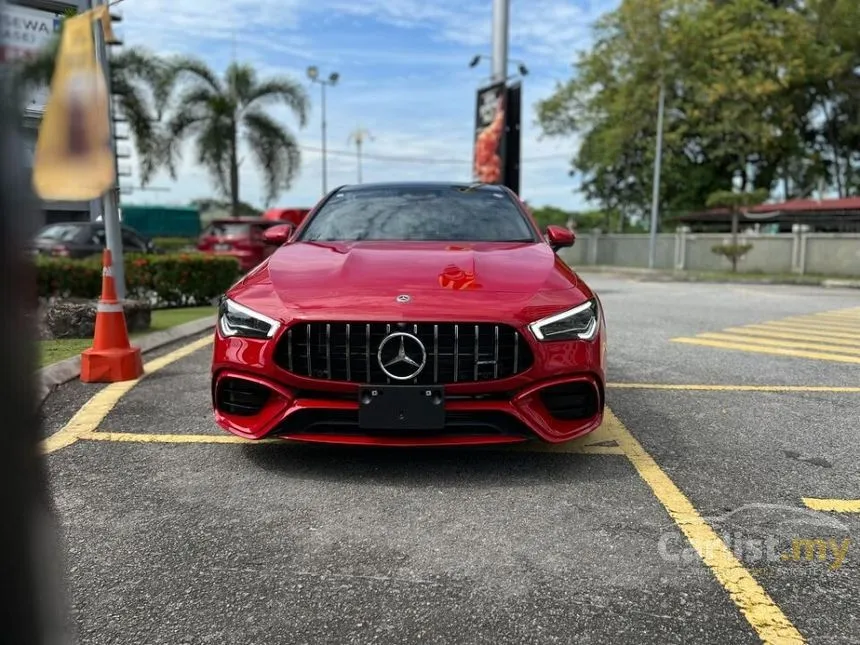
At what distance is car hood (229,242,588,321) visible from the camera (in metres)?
3.06

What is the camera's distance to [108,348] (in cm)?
493

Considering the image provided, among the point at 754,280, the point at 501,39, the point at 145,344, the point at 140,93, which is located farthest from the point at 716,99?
the point at 145,344

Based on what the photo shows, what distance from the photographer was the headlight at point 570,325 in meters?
3.08

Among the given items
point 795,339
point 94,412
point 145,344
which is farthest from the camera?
point 795,339

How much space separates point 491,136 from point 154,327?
13.3 m

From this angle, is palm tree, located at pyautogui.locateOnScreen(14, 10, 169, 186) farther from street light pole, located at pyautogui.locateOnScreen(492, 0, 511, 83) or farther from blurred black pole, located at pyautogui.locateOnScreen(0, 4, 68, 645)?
blurred black pole, located at pyautogui.locateOnScreen(0, 4, 68, 645)

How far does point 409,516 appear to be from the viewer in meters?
2.72

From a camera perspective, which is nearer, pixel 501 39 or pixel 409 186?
pixel 409 186

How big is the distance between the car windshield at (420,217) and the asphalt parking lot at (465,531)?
4.26ft

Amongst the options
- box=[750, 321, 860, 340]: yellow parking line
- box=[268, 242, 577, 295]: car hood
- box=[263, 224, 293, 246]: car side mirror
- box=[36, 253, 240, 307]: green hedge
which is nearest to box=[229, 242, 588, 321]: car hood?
box=[268, 242, 577, 295]: car hood

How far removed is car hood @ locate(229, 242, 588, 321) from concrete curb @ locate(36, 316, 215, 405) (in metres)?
1.06

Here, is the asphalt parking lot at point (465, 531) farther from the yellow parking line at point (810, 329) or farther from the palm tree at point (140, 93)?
the palm tree at point (140, 93)

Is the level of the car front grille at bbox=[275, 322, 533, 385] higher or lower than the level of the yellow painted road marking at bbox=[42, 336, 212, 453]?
higher

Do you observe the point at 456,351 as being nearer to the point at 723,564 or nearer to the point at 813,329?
the point at 723,564
